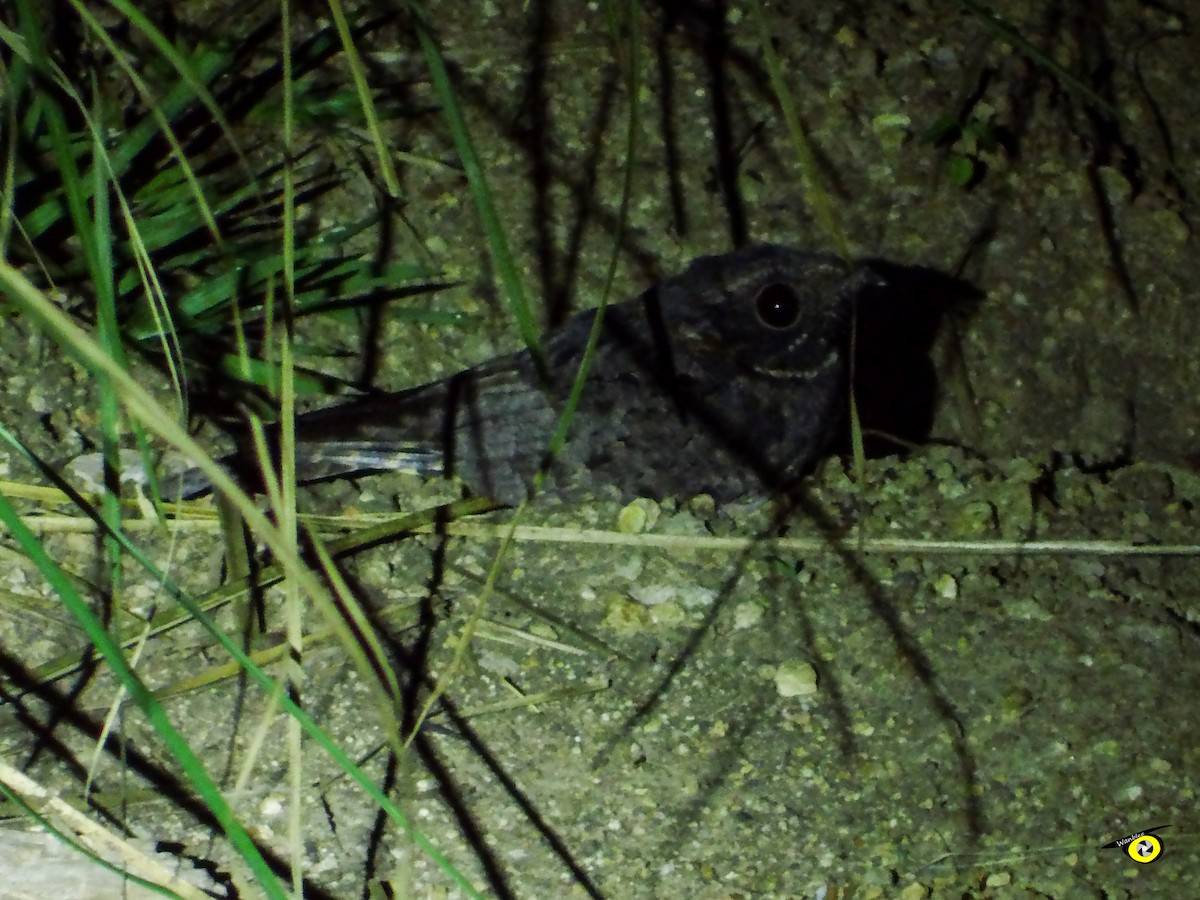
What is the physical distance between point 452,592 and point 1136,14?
2.40 meters

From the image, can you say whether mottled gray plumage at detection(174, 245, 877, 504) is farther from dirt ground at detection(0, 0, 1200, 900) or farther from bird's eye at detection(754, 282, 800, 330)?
dirt ground at detection(0, 0, 1200, 900)

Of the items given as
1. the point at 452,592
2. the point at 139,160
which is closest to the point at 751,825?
the point at 452,592

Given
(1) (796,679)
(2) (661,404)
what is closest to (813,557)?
(1) (796,679)

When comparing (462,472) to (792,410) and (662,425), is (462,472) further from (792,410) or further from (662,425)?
(792,410)

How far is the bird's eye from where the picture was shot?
2.83 m

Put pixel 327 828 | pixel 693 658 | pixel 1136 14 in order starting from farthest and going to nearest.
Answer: pixel 1136 14, pixel 693 658, pixel 327 828

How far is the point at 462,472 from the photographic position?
9.40 ft

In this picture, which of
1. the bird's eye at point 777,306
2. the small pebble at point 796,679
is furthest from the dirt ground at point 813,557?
the bird's eye at point 777,306

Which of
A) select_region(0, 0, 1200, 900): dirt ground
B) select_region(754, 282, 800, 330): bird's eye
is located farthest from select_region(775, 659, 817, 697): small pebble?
select_region(754, 282, 800, 330): bird's eye

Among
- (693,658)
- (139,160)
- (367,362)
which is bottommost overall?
(693,658)

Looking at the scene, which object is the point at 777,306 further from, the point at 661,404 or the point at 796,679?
the point at 796,679

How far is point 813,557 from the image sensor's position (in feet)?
9.04

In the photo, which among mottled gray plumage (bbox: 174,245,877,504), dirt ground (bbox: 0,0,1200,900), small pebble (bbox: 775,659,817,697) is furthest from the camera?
mottled gray plumage (bbox: 174,245,877,504)

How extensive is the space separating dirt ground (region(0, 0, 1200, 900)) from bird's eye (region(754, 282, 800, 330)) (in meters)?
0.35
